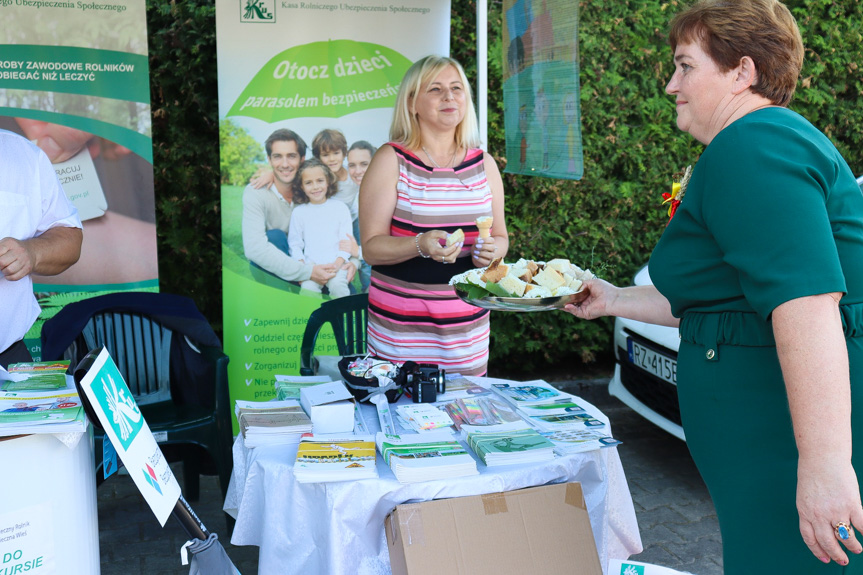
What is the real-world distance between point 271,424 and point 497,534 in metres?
0.70

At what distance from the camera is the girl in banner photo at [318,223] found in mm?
4203

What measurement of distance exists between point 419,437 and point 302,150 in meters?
2.56

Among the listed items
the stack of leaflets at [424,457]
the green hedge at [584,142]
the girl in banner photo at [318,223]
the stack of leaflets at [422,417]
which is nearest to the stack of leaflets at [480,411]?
the stack of leaflets at [422,417]

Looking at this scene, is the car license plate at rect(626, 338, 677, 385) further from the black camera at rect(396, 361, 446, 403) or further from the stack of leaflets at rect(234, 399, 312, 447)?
the stack of leaflets at rect(234, 399, 312, 447)

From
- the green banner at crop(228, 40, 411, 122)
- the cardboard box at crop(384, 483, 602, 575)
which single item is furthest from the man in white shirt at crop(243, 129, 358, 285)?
the cardboard box at crop(384, 483, 602, 575)

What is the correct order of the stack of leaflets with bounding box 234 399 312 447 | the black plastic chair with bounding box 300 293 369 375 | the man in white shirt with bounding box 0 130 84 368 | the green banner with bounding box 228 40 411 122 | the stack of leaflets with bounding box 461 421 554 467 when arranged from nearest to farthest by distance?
the stack of leaflets with bounding box 461 421 554 467 < the stack of leaflets with bounding box 234 399 312 447 < the man in white shirt with bounding box 0 130 84 368 < the black plastic chair with bounding box 300 293 369 375 < the green banner with bounding box 228 40 411 122

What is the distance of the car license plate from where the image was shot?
3.70 meters

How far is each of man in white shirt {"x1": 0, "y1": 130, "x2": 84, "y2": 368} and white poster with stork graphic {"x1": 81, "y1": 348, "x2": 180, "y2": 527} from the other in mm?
839

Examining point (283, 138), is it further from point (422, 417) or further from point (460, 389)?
point (422, 417)

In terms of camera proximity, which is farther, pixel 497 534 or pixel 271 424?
pixel 271 424

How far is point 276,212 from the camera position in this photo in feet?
13.8

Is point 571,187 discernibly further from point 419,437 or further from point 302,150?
point 419,437

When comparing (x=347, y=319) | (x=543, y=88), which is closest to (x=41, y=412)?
(x=347, y=319)

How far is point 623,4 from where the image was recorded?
520 centimetres
